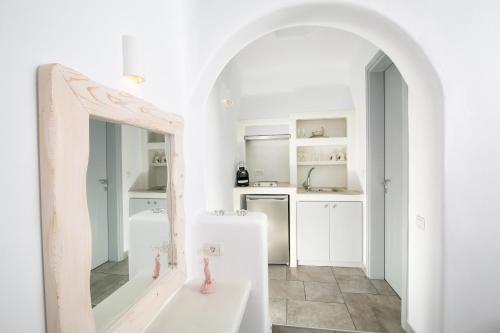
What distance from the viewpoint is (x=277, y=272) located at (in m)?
3.19

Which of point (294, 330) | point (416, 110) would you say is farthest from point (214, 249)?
point (416, 110)

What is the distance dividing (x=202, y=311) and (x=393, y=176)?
238cm

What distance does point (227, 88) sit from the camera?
10.3 ft

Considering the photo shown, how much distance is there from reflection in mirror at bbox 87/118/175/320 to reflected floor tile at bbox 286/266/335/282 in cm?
213

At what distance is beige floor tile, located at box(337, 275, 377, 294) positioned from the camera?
268 cm

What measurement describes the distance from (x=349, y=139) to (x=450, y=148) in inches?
86.3

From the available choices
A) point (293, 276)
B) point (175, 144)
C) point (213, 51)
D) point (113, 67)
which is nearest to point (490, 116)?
point (213, 51)

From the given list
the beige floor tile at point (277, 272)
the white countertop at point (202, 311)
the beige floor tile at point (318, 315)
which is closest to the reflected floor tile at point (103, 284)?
the white countertop at point (202, 311)

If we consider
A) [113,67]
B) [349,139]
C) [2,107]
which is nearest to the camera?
[2,107]

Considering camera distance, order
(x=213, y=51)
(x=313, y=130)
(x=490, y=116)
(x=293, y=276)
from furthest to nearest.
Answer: (x=313, y=130)
(x=293, y=276)
(x=213, y=51)
(x=490, y=116)

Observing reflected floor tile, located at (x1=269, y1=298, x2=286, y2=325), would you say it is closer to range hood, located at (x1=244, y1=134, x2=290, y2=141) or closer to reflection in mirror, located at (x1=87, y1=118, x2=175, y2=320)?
reflection in mirror, located at (x1=87, y1=118, x2=175, y2=320)

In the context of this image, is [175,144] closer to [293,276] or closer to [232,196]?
[232,196]

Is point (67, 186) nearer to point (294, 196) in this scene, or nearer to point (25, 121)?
point (25, 121)

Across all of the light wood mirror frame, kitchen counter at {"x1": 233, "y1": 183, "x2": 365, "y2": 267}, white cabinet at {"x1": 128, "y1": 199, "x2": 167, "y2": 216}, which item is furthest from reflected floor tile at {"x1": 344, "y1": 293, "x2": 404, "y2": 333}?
the light wood mirror frame
